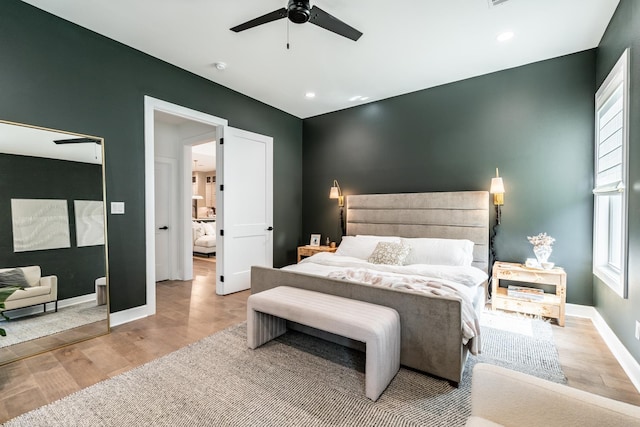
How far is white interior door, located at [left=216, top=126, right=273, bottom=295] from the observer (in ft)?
13.1

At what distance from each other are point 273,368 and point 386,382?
85cm

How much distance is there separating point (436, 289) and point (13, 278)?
3.39 metres

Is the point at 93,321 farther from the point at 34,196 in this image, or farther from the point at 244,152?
the point at 244,152

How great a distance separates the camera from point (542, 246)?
3117 mm

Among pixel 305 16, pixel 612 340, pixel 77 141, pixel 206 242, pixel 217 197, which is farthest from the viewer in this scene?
pixel 206 242

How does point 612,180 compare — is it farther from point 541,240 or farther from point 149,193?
point 149,193

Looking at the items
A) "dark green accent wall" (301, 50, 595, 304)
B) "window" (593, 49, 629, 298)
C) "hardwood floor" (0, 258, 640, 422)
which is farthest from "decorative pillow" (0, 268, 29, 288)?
"window" (593, 49, 629, 298)

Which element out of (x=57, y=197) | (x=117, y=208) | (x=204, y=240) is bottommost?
(x=204, y=240)

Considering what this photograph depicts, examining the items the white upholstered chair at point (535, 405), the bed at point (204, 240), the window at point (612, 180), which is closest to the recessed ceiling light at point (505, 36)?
the window at point (612, 180)

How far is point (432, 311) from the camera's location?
1934mm

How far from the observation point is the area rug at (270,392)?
1.62 meters

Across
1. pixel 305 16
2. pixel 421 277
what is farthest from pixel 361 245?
pixel 305 16

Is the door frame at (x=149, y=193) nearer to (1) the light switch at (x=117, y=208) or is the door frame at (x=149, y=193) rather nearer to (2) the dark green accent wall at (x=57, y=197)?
(1) the light switch at (x=117, y=208)

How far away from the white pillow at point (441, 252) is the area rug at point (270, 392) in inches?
38.7
